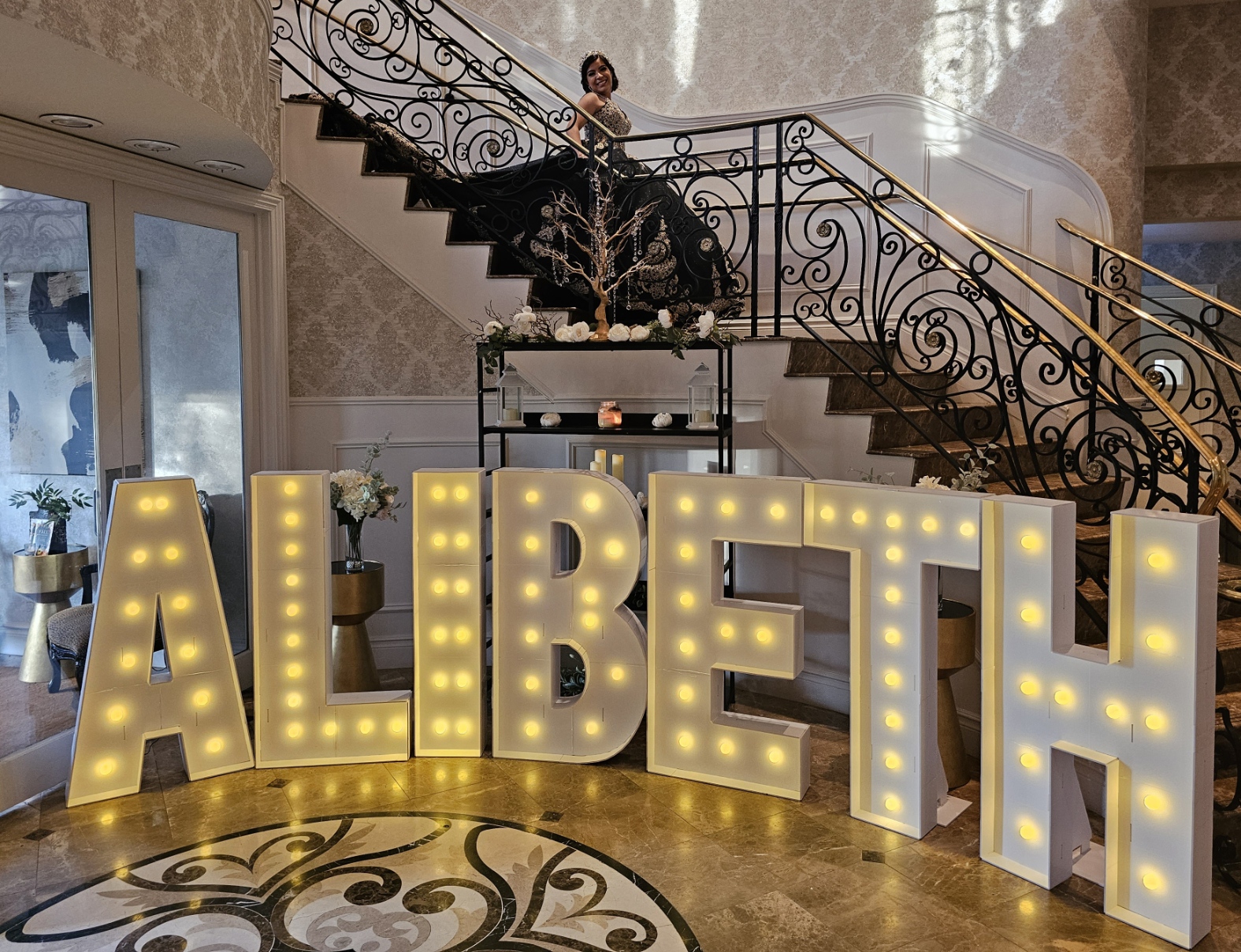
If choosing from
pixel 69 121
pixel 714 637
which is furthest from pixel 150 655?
pixel 714 637

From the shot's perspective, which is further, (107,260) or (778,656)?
(107,260)

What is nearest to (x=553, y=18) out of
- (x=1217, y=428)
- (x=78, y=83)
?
(x=78, y=83)

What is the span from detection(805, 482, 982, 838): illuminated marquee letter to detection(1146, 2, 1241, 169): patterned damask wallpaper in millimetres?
4284

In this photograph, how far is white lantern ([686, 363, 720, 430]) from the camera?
409cm

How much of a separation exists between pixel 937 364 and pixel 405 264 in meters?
2.88

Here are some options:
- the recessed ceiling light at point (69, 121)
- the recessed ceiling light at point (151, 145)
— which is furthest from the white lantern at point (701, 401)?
the recessed ceiling light at point (69, 121)

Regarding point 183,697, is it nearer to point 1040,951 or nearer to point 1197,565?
point 1040,951

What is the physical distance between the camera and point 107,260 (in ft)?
12.7

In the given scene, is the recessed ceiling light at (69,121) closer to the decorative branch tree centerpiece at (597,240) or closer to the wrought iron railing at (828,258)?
the wrought iron railing at (828,258)

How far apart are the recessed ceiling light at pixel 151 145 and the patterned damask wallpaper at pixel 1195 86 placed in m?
5.56

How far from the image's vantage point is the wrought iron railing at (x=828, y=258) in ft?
13.4

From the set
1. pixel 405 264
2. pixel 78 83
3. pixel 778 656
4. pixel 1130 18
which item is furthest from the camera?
pixel 1130 18

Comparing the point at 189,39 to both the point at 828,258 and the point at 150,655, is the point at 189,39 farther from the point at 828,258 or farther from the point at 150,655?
the point at 828,258

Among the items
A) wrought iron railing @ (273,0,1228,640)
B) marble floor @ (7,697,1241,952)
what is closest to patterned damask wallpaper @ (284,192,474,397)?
wrought iron railing @ (273,0,1228,640)
